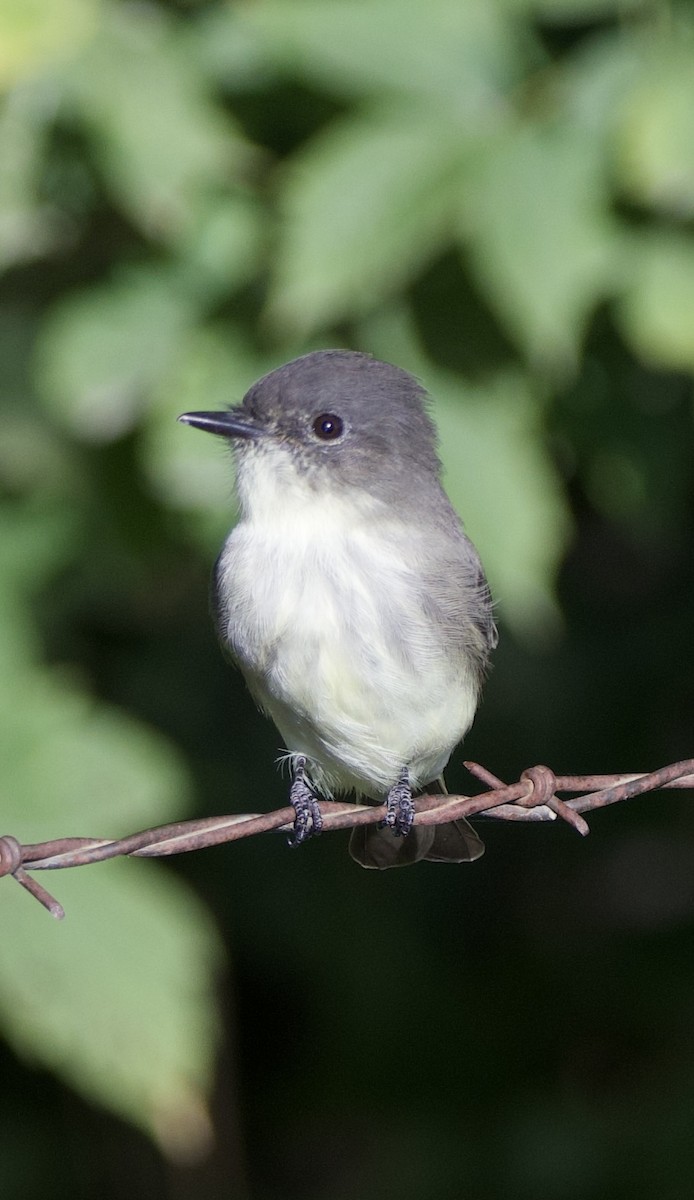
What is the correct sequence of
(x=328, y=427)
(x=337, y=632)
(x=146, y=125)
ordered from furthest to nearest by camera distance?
(x=328, y=427), (x=146, y=125), (x=337, y=632)

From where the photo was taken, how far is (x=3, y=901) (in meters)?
2.84

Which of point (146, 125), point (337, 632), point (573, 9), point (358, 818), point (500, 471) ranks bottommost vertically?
point (358, 818)

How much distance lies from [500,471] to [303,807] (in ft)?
2.59

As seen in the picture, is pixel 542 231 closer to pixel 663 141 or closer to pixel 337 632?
pixel 663 141

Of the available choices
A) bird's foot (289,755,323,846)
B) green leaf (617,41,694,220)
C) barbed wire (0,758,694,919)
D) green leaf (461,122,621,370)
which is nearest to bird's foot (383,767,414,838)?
bird's foot (289,755,323,846)

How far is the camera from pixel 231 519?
10.4 ft

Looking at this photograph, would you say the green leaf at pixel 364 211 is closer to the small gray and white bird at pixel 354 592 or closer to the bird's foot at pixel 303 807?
the small gray and white bird at pixel 354 592

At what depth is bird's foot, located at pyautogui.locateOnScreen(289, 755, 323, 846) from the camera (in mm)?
2778

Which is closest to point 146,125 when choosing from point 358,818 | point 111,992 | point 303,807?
point 303,807

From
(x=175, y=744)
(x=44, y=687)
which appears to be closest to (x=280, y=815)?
(x=44, y=687)

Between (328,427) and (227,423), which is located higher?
(328,427)

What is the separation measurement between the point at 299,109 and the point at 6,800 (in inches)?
65.2

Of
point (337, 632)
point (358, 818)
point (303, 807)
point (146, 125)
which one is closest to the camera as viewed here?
point (358, 818)

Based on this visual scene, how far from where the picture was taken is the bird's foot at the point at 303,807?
2.78 meters
